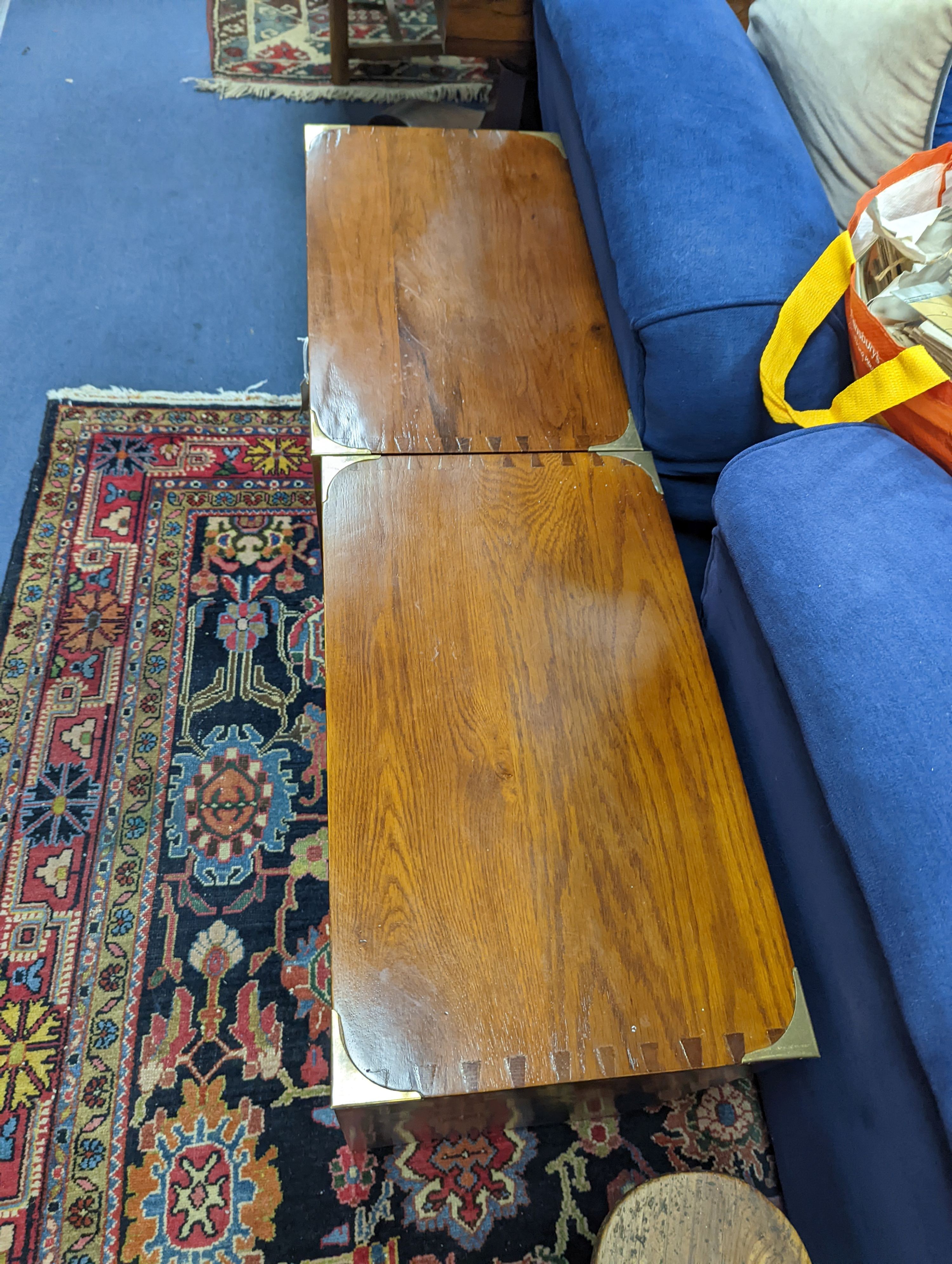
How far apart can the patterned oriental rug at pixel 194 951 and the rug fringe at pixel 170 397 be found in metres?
0.15

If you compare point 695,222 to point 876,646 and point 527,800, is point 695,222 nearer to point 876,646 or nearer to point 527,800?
point 876,646

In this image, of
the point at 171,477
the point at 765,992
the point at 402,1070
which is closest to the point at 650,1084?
the point at 765,992

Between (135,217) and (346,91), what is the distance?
652 mm

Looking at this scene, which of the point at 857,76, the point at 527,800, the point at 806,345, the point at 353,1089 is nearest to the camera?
the point at 353,1089

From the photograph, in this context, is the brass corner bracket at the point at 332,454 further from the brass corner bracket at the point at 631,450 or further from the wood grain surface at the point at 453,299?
the brass corner bracket at the point at 631,450

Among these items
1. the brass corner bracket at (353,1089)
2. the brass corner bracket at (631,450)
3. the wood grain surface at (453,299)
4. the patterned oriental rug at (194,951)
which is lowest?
the patterned oriental rug at (194,951)

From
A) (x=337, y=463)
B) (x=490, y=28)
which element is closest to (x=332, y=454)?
(x=337, y=463)

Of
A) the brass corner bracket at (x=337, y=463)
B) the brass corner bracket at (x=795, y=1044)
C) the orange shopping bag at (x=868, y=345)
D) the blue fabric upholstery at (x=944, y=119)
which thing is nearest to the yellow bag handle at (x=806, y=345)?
the orange shopping bag at (x=868, y=345)

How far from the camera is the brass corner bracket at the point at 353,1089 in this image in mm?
692

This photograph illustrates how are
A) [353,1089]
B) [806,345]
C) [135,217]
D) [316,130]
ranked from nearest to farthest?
[353,1089], [806,345], [316,130], [135,217]

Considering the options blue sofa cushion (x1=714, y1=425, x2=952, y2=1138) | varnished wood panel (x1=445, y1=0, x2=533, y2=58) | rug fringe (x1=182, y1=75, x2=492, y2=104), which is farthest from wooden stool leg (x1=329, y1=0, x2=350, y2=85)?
blue sofa cushion (x1=714, y1=425, x2=952, y2=1138)

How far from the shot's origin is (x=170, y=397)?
5.26ft

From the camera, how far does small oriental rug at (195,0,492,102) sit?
2.09 meters

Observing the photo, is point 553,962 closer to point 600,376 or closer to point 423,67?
point 600,376
